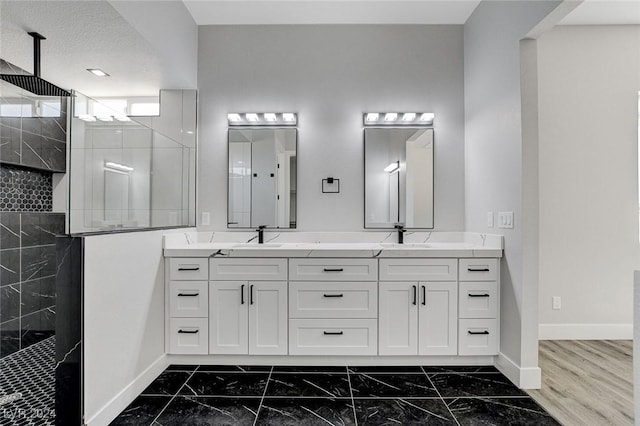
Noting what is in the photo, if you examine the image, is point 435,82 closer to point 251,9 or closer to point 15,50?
point 251,9

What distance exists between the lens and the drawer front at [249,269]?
2436 mm

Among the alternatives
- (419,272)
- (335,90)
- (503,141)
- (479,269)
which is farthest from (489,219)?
(335,90)

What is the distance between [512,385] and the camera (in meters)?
2.20

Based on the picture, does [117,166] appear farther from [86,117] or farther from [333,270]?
[333,270]

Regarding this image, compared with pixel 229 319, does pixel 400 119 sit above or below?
above

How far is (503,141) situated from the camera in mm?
2393

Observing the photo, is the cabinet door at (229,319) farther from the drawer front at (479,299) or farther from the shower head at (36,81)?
the shower head at (36,81)

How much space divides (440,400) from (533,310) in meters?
0.86

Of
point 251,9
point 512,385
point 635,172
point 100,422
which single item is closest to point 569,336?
point 512,385

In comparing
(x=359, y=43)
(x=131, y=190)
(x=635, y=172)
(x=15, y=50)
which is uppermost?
(x=359, y=43)

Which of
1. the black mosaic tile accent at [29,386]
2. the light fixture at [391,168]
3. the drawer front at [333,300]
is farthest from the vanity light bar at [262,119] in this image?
the black mosaic tile accent at [29,386]

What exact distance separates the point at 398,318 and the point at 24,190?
3068mm

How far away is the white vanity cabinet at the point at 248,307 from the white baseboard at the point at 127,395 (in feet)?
1.21

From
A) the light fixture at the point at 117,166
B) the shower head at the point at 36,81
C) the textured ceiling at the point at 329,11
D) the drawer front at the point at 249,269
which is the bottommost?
the drawer front at the point at 249,269
